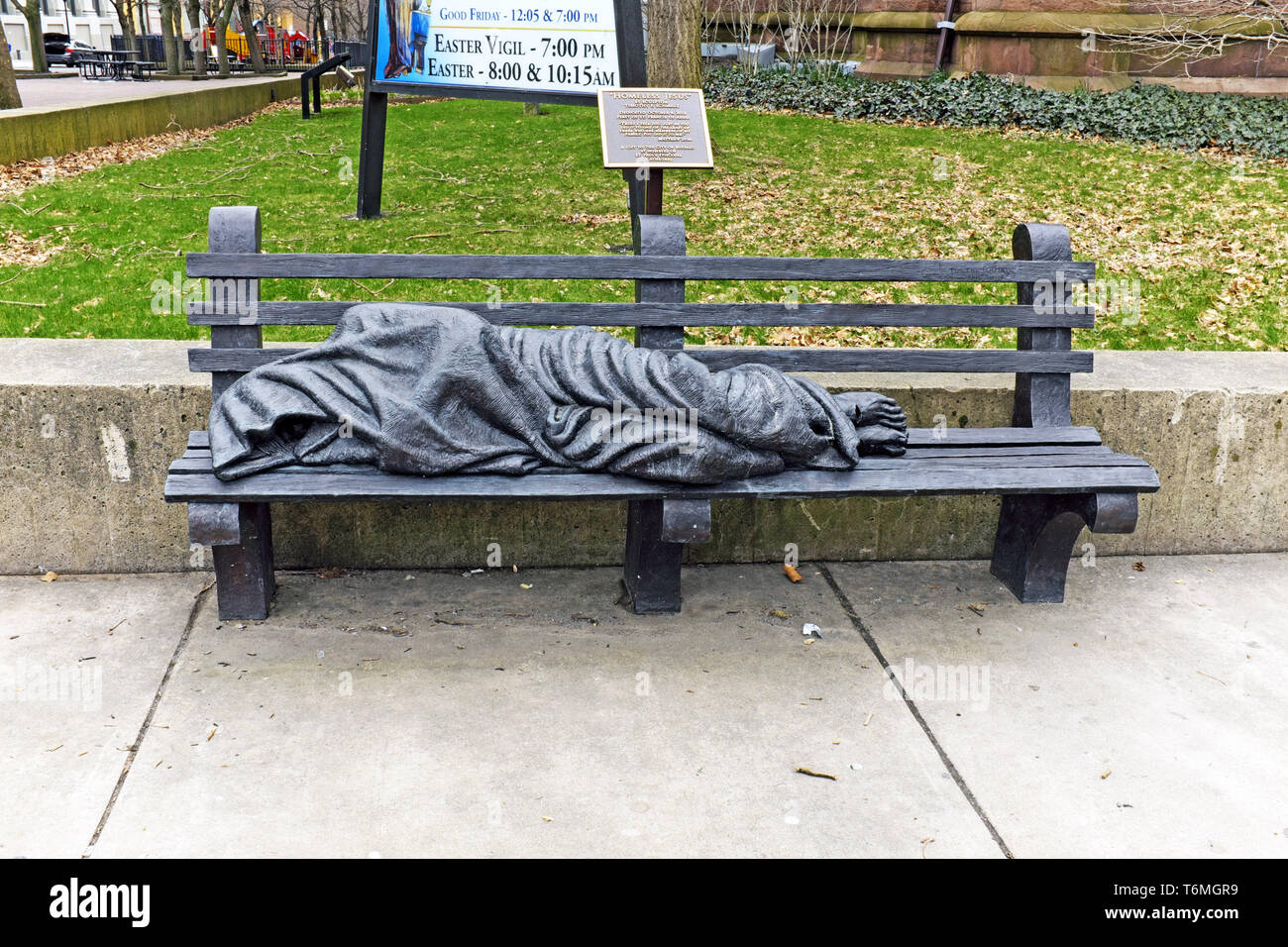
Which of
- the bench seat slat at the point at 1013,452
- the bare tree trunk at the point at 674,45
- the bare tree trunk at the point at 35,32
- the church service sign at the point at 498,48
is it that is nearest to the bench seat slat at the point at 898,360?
the bench seat slat at the point at 1013,452

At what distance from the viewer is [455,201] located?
850 cm

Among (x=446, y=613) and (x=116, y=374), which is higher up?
(x=116, y=374)

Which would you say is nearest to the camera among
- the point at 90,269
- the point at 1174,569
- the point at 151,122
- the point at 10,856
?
the point at 10,856

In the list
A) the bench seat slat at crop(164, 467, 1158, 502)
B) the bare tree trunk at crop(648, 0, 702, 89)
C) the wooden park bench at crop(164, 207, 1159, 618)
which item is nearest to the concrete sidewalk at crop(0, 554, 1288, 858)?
the wooden park bench at crop(164, 207, 1159, 618)

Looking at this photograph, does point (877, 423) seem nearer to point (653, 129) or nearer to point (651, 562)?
point (651, 562)

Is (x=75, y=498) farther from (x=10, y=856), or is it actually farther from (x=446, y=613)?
(x=10, y=856)

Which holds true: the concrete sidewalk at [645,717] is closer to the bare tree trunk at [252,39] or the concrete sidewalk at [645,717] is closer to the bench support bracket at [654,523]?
the bench support bracket at [654,523]

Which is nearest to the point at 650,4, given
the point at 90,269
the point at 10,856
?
the point at 90,269

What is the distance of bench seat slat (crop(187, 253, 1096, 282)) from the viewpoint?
3609 millimetres

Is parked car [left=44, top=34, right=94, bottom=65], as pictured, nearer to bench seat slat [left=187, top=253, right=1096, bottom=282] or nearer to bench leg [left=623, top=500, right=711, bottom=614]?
bench seat slat [left=187, top=253, right=1096, bottom=282]

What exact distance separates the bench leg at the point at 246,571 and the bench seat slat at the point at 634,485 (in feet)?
1.04

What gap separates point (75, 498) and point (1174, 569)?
12.6 ft

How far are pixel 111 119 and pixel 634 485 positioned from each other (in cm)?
1207

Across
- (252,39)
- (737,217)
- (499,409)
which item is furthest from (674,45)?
(252,39)
